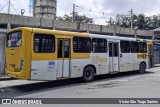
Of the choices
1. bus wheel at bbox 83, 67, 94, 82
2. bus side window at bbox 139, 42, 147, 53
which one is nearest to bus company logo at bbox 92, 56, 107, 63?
bus wheel at bbox 83, 67, 94, 82

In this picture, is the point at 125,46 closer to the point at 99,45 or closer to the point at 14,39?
the point at 99,45

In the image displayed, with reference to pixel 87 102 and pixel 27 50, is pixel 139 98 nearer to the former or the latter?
pixel 87 102

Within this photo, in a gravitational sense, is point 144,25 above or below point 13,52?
above

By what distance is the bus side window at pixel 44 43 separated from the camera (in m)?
10.9

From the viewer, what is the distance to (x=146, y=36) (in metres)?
38.5

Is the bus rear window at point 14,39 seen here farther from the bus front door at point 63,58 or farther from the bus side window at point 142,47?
the bus side window at point 142,47

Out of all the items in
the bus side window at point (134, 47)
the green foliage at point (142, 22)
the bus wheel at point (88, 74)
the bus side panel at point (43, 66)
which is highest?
the green foliage at point (142, 22)

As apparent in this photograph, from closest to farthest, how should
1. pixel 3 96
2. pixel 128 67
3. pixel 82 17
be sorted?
pixel 3 96 < pixel 128 67 < pixel 82 17

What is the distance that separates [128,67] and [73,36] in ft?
18.5

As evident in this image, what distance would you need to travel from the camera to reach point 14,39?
11484 millimetres

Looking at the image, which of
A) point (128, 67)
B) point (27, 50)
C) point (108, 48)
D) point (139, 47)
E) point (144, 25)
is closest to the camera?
point (27, 50)

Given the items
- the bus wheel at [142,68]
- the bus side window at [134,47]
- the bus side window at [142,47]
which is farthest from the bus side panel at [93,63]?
the bus wheel at [142,68]

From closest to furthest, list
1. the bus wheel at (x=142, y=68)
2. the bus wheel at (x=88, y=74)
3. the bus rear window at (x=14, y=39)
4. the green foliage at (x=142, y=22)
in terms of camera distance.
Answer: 1. the bus rear window at (x=14, y=39)
2. the bus wheel at (x=88, y=74)
3. the bus wheel at (x=142, y=68)
4. the green foliage at (x=142, y=22)

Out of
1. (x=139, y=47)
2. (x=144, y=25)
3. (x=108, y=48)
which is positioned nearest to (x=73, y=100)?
(x=108, y=48)
